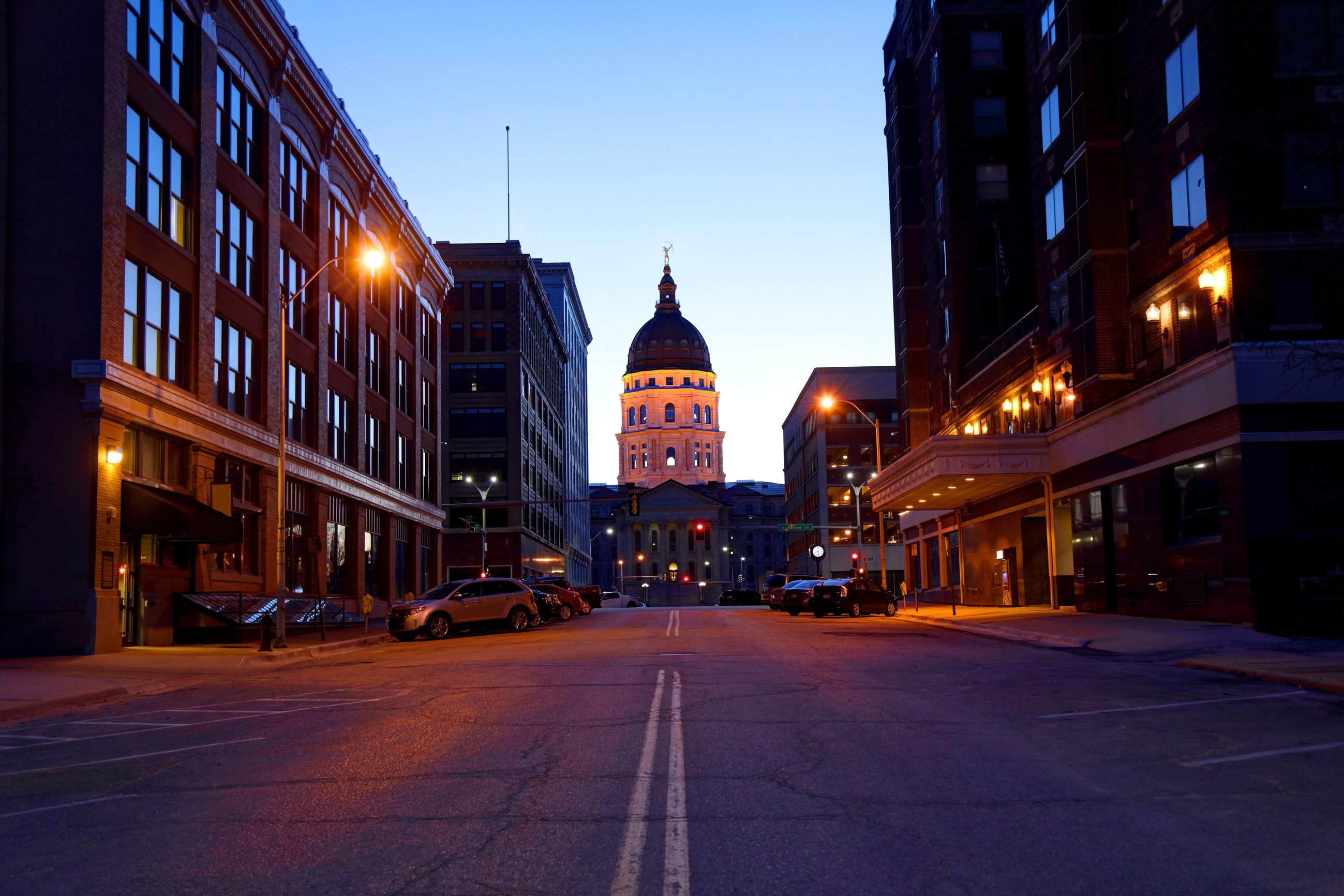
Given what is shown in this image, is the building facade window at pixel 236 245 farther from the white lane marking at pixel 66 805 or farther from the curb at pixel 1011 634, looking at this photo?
the white lane marking at pixel 66 805

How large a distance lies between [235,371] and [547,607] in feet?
48.4

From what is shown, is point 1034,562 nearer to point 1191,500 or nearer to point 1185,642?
point 1191,500

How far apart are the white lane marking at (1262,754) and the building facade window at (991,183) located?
47.4m

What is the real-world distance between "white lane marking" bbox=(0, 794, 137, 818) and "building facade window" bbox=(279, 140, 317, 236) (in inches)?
1403

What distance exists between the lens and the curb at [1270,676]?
17.0 meters

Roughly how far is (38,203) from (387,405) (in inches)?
1185

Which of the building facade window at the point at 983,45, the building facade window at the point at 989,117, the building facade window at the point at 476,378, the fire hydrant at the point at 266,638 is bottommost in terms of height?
the fire hydrant at the point at 266,638

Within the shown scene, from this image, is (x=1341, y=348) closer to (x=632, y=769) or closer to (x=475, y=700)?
(x=475, y=700)

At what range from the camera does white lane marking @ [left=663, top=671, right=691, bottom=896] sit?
6887 millimetres

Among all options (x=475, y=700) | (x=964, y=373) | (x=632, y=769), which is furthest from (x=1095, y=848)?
(x=964, y=373)

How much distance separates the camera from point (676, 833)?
8141 millimetres

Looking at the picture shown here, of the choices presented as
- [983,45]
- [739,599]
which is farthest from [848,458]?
[983,45]

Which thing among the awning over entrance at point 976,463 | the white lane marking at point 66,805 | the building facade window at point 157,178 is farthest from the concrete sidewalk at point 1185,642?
the building facade window at point 157,178

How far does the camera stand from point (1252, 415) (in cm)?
2916
